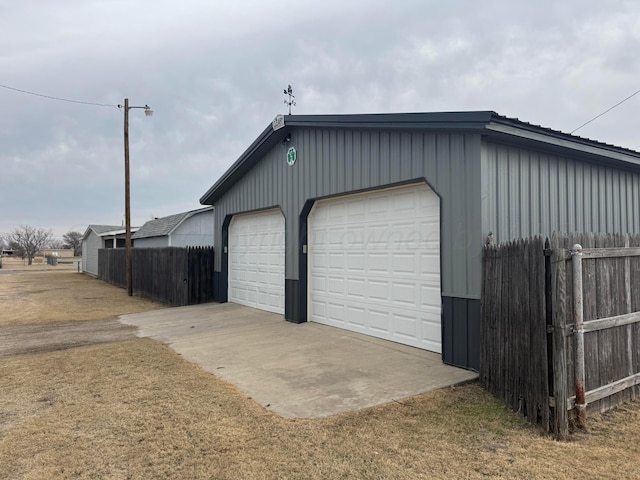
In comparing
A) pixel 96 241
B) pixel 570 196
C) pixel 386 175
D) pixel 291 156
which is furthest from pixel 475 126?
pixel 96 241

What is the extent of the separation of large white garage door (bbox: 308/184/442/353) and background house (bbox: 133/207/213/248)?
48.3 feet

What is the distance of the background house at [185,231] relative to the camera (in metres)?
21.9

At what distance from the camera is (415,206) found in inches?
259

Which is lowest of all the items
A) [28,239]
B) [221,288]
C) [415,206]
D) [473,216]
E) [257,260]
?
[221,288]

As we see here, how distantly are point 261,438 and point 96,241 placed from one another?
31.5 metres

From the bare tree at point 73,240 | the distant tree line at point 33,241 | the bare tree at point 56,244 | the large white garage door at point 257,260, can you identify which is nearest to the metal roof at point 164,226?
the large white garage door at point 257,260

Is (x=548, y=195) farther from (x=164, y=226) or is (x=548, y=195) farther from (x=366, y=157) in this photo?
(x=164, y=226)

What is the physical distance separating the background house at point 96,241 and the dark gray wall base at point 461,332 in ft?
87.1

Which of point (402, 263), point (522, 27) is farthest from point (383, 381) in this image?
point (522, 27)

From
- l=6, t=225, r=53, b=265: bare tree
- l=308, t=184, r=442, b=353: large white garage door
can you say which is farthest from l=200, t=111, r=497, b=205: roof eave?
l=6, t=225, r=53, b=265: bare tree

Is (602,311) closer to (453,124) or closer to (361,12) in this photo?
(453,124)

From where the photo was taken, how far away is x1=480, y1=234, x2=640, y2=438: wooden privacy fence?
11.8 ft

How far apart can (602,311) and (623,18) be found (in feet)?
36.8

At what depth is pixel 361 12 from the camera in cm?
1072
